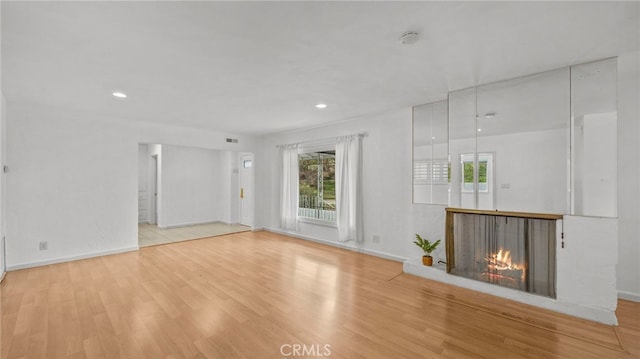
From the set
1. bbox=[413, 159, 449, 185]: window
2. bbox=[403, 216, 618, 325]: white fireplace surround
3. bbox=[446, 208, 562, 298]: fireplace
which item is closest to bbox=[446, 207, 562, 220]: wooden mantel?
bbox=[446, 208, 562, 298]: fireplace

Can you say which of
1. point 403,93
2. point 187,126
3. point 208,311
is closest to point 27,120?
point 187,126

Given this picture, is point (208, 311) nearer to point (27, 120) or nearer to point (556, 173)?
point (556, 173)

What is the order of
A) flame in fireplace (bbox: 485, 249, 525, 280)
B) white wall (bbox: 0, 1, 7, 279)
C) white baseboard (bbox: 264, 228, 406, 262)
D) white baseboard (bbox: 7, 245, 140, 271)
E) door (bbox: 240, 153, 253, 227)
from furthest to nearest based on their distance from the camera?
door (bbox: 240, 153, 253, 227) < white baseboard (bbox: 264, 228, 406, 262) < white baseboard (bbox: 7, 245, 140, 271) < white wall (bbox: 0, 1, 7, 279) < flame in fireplace (bbox: 485, 249, 525, 280)

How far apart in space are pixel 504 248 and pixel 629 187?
1505mm

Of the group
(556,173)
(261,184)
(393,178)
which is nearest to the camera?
(556,173)

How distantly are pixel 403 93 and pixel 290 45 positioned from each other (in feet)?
6.26

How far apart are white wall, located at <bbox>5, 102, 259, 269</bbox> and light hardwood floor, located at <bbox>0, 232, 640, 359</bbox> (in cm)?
57

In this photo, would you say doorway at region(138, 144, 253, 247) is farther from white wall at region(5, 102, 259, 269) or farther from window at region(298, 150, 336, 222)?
white wall at region(5, 102, 259, 269)

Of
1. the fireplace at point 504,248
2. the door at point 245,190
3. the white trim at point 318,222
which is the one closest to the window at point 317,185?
the white trim at point 318,222

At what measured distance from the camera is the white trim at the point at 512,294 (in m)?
2.54

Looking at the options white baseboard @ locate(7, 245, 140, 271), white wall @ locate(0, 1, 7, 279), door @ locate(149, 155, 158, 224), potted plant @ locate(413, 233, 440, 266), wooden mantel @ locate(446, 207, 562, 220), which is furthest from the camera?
door @ locate(149, 155, 158, 224)

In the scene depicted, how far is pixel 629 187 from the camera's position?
3.00 m

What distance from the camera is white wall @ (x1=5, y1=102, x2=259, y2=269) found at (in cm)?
399

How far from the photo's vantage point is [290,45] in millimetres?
2256
